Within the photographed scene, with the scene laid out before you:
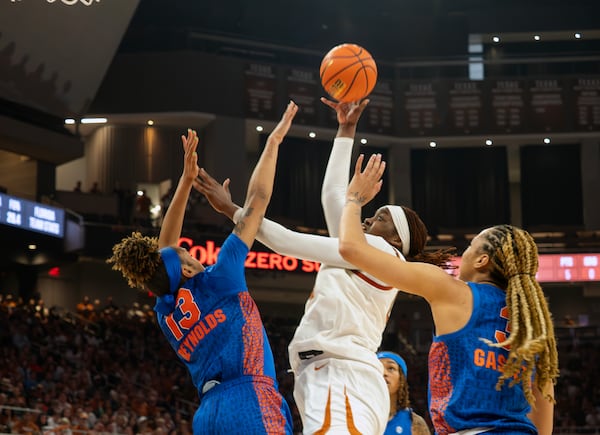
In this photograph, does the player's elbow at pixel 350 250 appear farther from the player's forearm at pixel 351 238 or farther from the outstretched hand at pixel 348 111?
the outstretched hand at pixel 348 111

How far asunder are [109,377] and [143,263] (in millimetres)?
15047

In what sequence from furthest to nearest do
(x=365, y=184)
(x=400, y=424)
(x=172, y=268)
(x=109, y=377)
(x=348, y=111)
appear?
1. (x=109, y=377)
2. (x=400, y=424)
3. (x=348, y=111)
4. (x=172, y=268)
5. (x=365, y=184)

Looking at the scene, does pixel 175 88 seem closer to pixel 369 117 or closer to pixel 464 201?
pixel 369 117

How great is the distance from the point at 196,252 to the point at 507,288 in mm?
21968

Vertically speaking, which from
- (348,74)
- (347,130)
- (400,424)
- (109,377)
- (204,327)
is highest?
(348,74)

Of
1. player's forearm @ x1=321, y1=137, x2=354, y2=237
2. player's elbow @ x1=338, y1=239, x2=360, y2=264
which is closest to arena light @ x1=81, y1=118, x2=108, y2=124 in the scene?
player's forearm @ x1=321, y1=137, x2=354, y2=237

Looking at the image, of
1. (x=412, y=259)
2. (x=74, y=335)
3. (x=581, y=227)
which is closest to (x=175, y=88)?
(x=74, y=335)

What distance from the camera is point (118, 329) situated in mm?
22531

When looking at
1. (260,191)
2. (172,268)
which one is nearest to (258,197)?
(260,191)

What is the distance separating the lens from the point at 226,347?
15.2ft

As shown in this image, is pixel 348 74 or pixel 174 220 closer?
pixel 174 220

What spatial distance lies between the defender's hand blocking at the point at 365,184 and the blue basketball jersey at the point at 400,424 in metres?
2.90

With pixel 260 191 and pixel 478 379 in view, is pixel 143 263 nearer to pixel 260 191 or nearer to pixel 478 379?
pixel 260 191

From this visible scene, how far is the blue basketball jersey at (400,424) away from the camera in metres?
6.88
